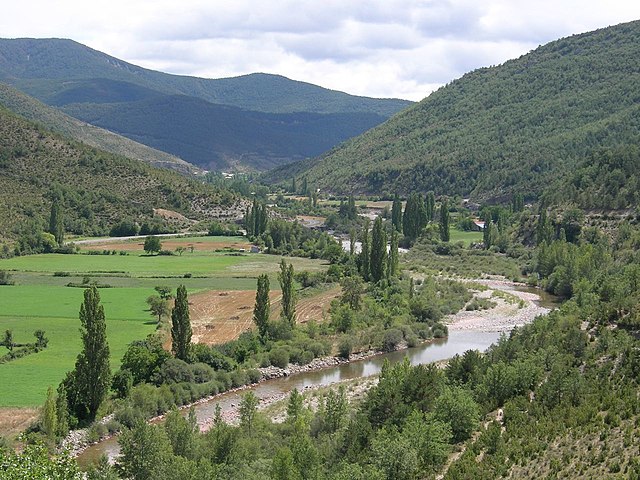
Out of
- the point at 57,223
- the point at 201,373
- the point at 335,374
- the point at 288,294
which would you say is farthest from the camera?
the point at 57,223

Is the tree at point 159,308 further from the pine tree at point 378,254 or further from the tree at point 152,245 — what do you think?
the tree at point 152,245

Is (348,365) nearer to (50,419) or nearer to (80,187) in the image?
(50,419)

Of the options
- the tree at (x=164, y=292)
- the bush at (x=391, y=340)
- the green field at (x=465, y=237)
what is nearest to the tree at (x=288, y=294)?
the bush at (x=391, y=340)

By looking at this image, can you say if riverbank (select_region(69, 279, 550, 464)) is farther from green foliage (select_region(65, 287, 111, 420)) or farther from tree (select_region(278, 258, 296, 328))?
tree (select_region(278, 258, 296, 328))

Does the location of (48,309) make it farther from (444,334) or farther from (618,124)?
(618,124)

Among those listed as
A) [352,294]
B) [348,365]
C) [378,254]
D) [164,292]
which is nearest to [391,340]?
[348,365]

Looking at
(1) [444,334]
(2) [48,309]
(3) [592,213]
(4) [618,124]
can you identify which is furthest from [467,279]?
(4) [618,124]
